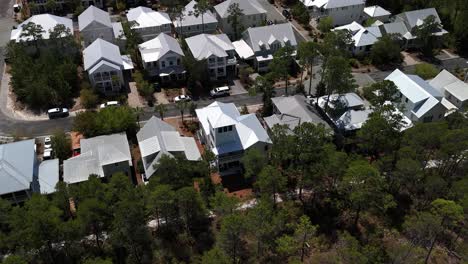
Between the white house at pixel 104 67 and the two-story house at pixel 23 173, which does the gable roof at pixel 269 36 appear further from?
the two-story house at pixel 23 173

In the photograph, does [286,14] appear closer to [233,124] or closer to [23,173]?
[233,124]

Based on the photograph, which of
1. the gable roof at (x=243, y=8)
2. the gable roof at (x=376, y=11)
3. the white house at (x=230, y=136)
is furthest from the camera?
the gable roof at (x=376, y=11)

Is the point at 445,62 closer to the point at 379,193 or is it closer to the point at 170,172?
the point at 379,193

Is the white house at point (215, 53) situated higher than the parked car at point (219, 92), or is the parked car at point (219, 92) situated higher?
the white house at point (215, 53)

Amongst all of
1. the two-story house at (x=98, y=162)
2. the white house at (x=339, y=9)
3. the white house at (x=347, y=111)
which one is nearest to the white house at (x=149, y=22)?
the white house at (x=339, y=9)

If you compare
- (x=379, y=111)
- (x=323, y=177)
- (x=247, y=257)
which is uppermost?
(x=379, y=111)

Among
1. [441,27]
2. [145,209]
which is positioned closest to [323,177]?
[145,209]
